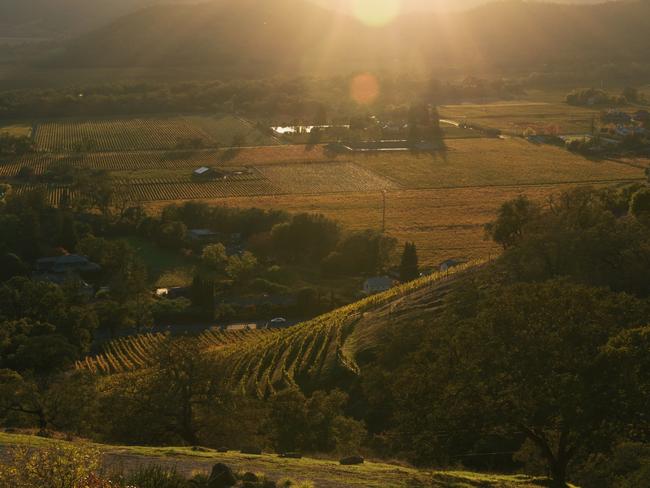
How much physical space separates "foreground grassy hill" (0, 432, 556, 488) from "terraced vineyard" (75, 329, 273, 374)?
14.4 m

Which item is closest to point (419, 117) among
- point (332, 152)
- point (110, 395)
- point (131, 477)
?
point (332, 152)

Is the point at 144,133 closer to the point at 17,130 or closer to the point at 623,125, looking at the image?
the point at 17,130

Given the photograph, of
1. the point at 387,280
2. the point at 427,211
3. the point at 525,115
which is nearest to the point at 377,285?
the point at 387,280

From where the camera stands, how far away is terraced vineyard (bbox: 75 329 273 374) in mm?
29031

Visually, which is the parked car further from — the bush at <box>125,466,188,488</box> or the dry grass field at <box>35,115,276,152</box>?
the dry grass field at <box>35,115,276,152</box>

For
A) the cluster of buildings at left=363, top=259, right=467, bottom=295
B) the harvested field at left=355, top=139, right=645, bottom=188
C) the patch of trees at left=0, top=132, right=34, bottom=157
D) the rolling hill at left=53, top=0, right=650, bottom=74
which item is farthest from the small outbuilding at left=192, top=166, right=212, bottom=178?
the rolling hill at left=53, top=0, right=650, bottom=74

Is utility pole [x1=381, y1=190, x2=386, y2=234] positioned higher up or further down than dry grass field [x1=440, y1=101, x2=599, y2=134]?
further down

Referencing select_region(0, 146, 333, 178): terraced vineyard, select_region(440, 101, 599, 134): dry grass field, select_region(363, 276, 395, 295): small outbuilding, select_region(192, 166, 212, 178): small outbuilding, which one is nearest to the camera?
select_region(363, 276, 395, 295): small outbuilding

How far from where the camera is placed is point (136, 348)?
A: 103 feet

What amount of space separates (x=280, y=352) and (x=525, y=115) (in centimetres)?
7532

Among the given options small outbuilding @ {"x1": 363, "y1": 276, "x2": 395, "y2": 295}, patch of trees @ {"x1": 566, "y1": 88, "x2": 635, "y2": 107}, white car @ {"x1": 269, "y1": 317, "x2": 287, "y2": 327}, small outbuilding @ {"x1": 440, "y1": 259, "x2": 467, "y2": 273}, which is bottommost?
white car @ {"x1": 269, "y1": 317, "x2": 287, "y2": 327}

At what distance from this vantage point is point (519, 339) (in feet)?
44.2

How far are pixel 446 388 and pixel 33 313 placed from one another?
23.0 meters

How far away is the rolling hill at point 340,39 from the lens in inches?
5856
